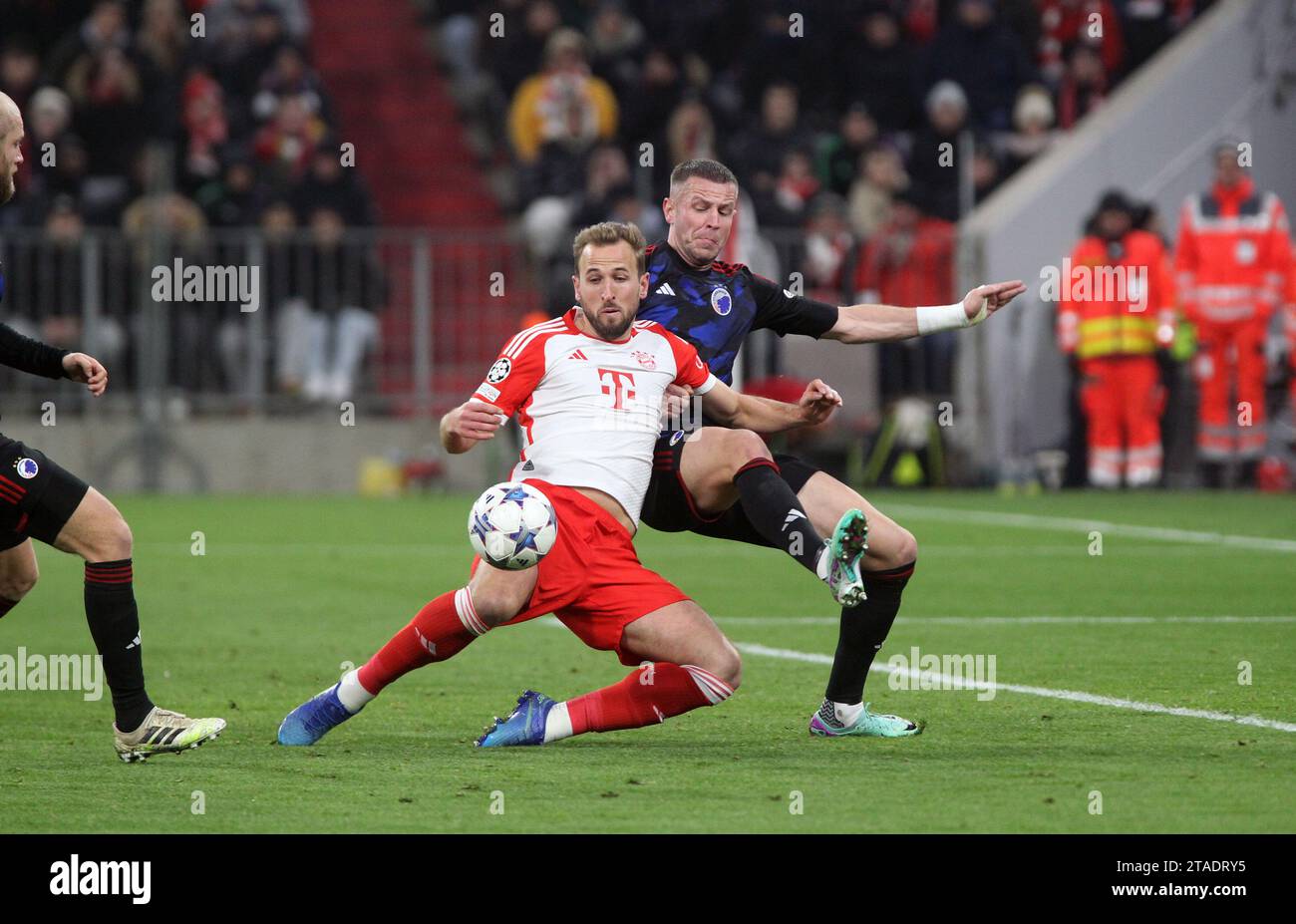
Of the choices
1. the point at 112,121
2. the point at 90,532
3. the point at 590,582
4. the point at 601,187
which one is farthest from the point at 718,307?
the point at 112,121

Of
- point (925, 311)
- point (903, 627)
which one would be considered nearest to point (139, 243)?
point (903, 627)

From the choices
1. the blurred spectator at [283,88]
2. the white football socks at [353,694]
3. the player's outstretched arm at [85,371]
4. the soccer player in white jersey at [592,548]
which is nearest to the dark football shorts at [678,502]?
the soccer player in white jersey at [592,548]

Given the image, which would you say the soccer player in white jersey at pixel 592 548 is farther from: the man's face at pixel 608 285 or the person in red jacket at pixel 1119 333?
the person in red jacket at pixel 1119 333

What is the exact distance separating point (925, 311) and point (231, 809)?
3.26m

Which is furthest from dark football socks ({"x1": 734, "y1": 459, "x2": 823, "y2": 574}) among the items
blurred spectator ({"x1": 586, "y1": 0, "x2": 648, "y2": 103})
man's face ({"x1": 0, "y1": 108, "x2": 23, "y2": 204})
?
blurred spectator ({"x1": 586, "y1": 0, "x2": 648, "y2": 103})

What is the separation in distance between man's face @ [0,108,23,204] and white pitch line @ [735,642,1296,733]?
153 inches

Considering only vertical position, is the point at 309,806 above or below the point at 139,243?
below

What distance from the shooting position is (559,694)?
8242 millimetres

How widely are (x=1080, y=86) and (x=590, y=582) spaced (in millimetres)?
17134

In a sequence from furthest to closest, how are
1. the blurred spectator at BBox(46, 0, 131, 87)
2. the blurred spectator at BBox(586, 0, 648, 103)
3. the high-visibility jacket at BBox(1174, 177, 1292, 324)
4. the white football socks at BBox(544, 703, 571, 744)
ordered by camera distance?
the blurred spectator at BBox(586, 0, 648, 103)
the blurred spectator at BBox(46, 0, 131, 87)
the high-visibility jacket at BBox(1174, 177, 1292, 324)
the white football socks at BBox(544, 703, 571, 744)

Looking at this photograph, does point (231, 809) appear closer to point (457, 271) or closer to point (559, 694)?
point (559, 694)

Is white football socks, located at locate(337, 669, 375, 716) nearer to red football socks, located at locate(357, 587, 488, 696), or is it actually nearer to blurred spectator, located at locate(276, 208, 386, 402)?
red football socks, located at locate(357, 587, 488, 696)

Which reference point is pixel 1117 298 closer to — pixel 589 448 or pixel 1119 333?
pixel 1119 333

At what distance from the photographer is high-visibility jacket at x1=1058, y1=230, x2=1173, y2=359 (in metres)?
19.2
